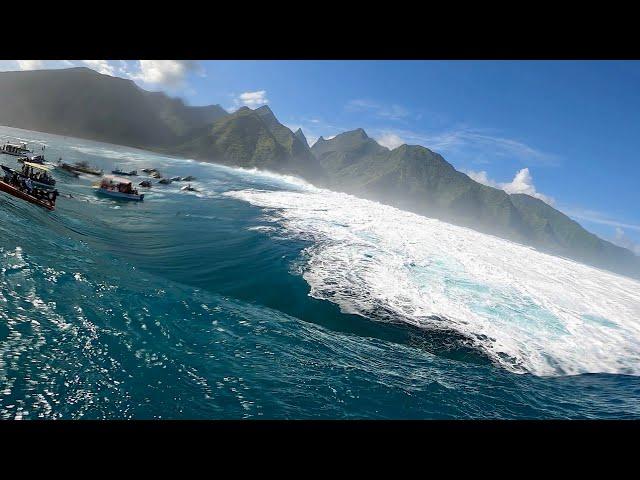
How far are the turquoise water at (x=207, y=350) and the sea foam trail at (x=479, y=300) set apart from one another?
1.14 m

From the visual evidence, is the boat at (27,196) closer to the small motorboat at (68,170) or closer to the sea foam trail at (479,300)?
the sea foam trail at (479,300)

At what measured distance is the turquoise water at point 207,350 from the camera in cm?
823

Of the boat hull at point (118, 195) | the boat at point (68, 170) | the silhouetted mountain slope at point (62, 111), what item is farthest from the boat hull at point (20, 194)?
the silhouetted mountain slope at point (62, 111)

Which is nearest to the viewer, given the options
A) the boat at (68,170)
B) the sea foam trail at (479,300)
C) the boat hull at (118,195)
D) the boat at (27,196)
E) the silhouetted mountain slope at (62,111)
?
the sea foam trail at (479,300)

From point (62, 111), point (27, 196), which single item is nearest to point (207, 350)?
point (27, 196)

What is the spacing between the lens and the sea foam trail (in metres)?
16.2

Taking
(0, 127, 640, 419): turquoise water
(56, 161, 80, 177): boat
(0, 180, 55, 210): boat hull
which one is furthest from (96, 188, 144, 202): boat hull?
(0, 127, 640, 419): turquoise water

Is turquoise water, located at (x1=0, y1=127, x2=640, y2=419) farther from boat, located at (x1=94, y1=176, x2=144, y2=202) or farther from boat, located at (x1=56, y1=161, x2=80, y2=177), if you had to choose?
boat, located at (x1=56, y1=161, x2=80, y2=177)

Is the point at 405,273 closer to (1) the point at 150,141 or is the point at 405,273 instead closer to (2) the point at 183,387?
(2) the point at 183,387

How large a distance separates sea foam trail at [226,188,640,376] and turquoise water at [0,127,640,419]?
114 centimetres
